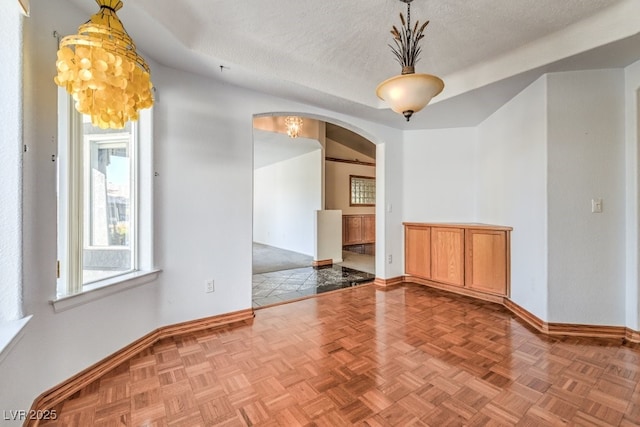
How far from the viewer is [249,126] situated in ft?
9.18

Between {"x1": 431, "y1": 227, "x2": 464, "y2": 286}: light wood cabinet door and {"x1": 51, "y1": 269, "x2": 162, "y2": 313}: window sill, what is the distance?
3.37m

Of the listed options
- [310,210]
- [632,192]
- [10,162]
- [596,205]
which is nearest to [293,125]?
[310,210]

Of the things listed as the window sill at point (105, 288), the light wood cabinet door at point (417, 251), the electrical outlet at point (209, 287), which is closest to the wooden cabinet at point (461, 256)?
the light wood cabinet door at point (417, 251)

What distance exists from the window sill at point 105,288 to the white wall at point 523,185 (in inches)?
136

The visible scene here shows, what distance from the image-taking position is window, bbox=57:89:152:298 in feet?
5.60

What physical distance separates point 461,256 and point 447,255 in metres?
0.19

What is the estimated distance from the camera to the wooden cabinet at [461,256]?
10.6 feet

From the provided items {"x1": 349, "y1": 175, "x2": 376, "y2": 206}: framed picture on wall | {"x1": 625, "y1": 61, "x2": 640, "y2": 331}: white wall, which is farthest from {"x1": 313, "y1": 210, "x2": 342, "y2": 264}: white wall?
{"x1": 625, "y1": 61, "x2": 640, "y2": 331}: white wall

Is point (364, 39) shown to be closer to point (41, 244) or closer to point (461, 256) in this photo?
point (41, 244)

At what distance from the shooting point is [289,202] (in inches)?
280

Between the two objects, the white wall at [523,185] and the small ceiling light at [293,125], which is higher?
the small ceiling light at [293,125]

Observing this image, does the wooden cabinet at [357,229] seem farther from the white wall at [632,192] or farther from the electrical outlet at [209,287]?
the white wall at [632,192]

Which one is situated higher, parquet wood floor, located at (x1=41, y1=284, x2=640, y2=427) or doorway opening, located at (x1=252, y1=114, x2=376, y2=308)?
doorway opening, located at (x1=252, y1=114, x2=376, y2=308)

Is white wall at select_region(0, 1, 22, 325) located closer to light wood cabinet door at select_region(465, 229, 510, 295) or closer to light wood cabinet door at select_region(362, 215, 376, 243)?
light wood cabinet door at select_region(465, 229, 510, 295)
